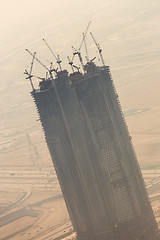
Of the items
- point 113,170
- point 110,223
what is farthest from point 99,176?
point 110,223

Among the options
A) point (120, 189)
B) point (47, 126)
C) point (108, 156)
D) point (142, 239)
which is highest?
point (47, 126)

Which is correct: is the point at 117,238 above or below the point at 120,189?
below

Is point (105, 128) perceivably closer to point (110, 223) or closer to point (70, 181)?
point (70, 181)

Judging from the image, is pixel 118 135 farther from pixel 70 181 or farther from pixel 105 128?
pixel 70 181

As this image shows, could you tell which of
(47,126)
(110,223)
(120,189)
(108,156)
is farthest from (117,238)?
(47,126)
